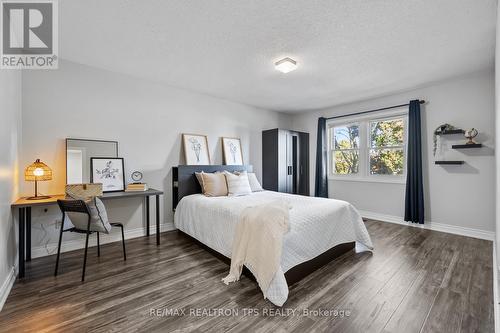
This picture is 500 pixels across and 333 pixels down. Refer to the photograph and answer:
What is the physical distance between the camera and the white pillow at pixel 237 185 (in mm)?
3619

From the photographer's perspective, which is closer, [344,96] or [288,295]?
[288,295]

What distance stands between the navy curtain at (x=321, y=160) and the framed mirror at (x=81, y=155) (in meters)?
4.29

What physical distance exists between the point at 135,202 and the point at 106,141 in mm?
1012

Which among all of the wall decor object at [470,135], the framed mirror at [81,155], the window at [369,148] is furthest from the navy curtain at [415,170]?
the framed mirror at [81,155]

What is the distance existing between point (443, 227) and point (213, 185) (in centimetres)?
392

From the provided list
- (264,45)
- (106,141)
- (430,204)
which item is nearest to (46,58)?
(106,141)

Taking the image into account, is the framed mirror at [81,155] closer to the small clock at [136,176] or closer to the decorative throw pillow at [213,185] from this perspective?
the small clock at [136,176]

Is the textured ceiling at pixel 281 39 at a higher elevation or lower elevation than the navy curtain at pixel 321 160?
higher

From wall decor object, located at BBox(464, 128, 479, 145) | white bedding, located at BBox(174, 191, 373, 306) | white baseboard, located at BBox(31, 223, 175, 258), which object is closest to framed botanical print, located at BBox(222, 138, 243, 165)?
white bedding, located at BBox(174, 191, 373, 306)

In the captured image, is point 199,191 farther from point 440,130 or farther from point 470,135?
point 470,135

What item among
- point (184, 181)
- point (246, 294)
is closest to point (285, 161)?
point (184, 181)

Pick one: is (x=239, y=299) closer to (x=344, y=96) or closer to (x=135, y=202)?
(x=135, y=202)

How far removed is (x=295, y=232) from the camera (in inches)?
83.3

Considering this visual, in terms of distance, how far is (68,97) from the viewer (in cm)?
294
